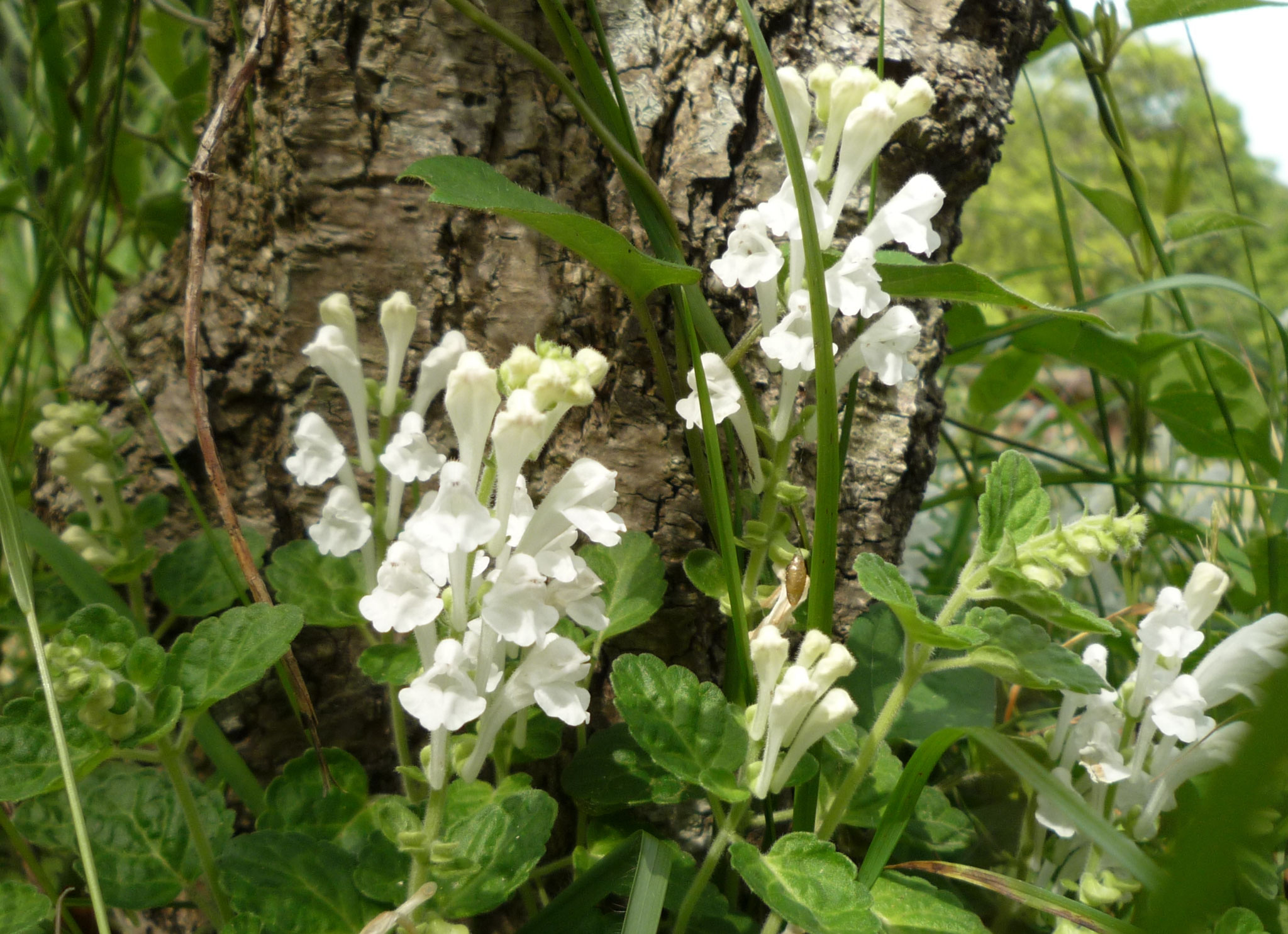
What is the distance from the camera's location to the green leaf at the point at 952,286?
839 millimetres

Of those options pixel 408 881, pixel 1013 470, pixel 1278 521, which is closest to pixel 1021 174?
pixel 1278 521

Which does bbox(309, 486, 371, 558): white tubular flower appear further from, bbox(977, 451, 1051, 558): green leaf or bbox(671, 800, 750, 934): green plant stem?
bbox(977, 451, 1051, 558): green leaf

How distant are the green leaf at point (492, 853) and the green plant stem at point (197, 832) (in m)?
0.27

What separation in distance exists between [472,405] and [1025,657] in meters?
0.58

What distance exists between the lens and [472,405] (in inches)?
29.4

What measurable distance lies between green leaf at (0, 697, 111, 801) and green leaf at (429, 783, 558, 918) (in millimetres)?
330

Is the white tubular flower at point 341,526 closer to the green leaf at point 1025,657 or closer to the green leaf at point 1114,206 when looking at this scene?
the green leaf at point 1025,657

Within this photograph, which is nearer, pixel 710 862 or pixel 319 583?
pixel 710 862

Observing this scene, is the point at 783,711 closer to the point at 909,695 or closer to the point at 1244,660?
the point at 909,695

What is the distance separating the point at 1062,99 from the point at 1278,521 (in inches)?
354

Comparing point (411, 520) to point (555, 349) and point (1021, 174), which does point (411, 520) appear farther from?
point (1021, 174)

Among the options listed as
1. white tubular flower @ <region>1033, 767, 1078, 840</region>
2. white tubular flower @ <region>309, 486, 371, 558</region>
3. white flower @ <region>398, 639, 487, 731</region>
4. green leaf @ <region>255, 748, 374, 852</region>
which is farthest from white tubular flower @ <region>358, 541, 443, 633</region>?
white tubular flower @ <region>1033, 767, 1078, 840</region>

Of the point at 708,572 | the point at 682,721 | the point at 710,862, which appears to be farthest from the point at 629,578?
the point at 710,862

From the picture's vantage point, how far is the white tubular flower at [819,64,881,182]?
890 millimetres
